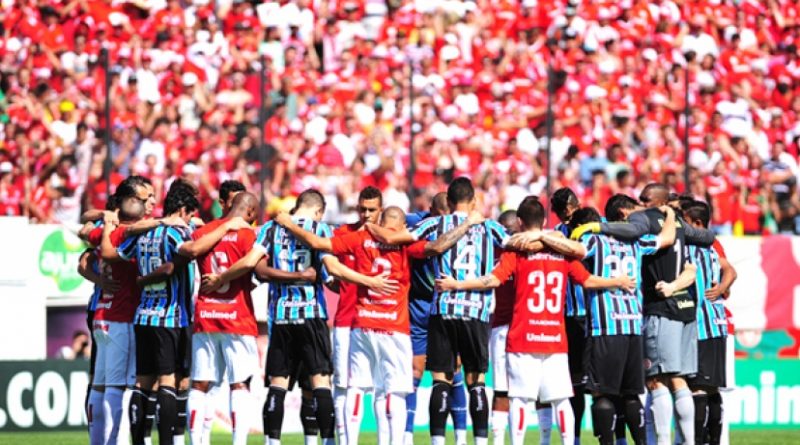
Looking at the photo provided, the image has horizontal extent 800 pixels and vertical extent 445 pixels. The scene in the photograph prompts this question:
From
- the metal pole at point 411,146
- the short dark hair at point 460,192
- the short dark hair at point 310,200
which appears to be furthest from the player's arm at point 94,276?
the metal pole at point 411,146

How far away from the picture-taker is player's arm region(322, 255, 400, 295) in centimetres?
1285

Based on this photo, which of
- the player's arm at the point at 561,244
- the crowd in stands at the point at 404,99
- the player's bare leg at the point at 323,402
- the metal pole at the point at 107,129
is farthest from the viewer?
the crowd in stands at the point at 404,99

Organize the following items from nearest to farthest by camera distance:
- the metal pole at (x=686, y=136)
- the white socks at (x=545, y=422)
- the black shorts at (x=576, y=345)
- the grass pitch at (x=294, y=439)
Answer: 1. the white socks at (x=545, y=422)
2. the black shorts at (x=576, y=345)
3. the grass pitch at (x=294, y=439)
4. the metal pole at (x=686, y=136)

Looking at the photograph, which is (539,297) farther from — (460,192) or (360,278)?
(360,278)

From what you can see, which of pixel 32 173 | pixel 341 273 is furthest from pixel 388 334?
pixel 32 173

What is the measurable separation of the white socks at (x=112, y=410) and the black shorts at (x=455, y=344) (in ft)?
8.31

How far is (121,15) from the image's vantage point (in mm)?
23391

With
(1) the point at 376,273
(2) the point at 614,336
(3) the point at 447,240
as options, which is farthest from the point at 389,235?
(2) the point at 614,336

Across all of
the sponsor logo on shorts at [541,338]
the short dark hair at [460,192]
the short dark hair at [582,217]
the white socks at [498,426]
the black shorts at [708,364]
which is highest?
the short dark hair at [460,192]

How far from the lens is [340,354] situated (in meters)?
14.0

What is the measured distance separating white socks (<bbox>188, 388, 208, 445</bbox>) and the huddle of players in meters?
0.01

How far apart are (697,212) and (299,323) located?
3733mm

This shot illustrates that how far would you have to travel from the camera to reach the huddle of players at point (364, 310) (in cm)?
1271

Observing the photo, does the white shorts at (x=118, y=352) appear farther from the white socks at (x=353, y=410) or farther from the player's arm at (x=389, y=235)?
the player's arm at (x=389, y=235)
